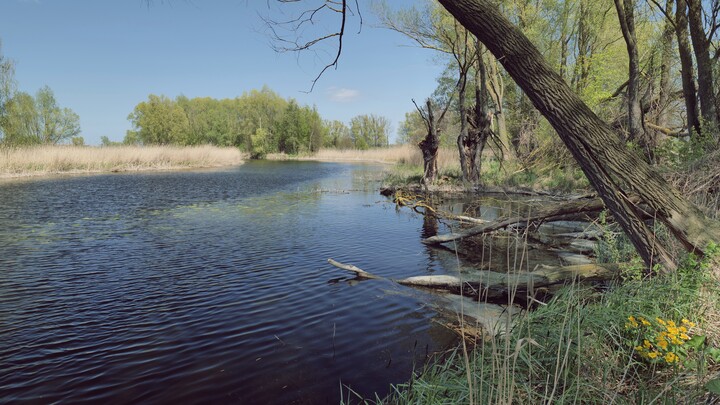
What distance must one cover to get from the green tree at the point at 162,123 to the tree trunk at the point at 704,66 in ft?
216

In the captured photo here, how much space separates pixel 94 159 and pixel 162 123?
1385 inches

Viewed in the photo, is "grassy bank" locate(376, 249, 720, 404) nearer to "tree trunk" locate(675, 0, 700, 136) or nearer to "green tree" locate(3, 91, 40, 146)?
"tree trunk" locate(675, 0, 700, 136)

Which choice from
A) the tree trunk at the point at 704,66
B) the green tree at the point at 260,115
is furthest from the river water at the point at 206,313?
the green tree at the point at 260,115

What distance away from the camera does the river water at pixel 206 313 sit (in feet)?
11.7

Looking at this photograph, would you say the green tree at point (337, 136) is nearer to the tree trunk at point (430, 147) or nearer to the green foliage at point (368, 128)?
the green foliage at point (368, 128)

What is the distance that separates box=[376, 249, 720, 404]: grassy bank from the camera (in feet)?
8.21

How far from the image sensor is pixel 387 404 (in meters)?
3.07

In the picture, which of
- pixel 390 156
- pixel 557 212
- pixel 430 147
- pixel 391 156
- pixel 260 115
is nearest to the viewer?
pixel 557 212

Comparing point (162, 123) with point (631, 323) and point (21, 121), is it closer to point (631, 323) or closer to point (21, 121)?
point (21, 121)

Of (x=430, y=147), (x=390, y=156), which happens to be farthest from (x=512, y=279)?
(x=390, y=156)

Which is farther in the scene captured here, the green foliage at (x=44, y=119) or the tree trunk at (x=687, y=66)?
the green foliage at (x=44, y=119)

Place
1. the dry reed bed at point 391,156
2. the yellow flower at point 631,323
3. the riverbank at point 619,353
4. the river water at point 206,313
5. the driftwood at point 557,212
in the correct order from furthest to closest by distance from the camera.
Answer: the dry reed bed at point 391,156
the driftwood at point 557,212
the river water at point 206,313
the yellow flower at point 631,323
the riverbank at point 619,353

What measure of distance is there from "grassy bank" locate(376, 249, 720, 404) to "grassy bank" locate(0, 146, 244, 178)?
101ft

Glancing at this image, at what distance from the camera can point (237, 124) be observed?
7775cm
